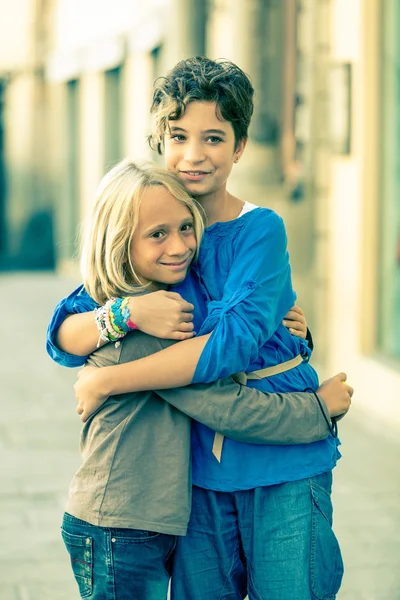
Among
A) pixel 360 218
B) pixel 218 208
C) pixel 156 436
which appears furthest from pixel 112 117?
pixel 156 436

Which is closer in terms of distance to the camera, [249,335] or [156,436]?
[249,335]

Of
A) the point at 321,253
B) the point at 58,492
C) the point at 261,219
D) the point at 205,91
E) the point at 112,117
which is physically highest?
the point at 112,117

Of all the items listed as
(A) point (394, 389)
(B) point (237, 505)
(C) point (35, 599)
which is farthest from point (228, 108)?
(A) point (394, 389)

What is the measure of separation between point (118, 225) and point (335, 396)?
2.22 ft

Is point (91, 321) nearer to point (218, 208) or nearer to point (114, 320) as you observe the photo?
point (114, 320)

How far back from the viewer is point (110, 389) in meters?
2.35

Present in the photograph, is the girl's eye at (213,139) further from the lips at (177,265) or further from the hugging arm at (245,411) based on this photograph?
the hugging arm at (245,411)

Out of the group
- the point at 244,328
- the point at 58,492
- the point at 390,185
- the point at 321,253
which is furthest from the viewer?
the point at 321,253

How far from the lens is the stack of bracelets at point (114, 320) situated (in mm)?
2330

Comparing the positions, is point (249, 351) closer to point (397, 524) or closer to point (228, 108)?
point (228, 108)

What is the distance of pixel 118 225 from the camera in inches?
92.0

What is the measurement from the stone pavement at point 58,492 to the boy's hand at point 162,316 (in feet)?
6.36

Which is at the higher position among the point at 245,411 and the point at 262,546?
the point at 245,411

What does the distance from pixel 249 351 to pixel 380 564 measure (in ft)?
7.47
